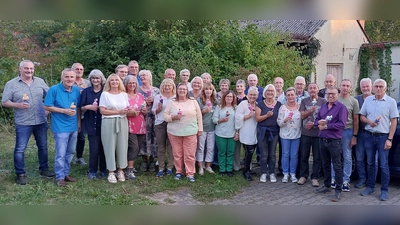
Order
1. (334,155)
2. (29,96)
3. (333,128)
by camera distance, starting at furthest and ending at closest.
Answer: (29,96), (334,155), (333,128)

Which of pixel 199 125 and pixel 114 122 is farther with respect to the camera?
pixel 199 125

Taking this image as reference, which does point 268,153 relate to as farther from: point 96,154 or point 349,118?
point 96,154

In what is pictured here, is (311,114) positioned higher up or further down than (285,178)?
higher up

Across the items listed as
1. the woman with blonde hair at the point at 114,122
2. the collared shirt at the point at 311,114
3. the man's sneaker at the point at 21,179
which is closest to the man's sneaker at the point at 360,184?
the collared shirt at the point at 311,114

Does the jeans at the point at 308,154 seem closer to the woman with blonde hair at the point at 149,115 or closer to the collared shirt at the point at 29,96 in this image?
the woman with blonde hair at the point at 149,115

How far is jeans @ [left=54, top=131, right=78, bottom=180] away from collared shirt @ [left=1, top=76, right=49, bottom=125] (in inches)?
14.7

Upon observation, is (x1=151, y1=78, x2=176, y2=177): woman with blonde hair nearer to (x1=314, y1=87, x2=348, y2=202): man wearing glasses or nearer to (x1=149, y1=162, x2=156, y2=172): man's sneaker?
(x1=149, y1=162, x2=156, y2=172): man's sneaker

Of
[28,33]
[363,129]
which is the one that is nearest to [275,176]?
[363,129]

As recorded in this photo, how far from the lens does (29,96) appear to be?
504 cm

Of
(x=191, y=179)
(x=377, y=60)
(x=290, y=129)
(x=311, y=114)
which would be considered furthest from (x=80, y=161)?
(x=377, y=60)

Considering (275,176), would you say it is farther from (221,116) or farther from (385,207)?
(385,207)

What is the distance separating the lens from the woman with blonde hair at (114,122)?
526 centimetres

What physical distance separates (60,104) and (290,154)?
11.2ft
